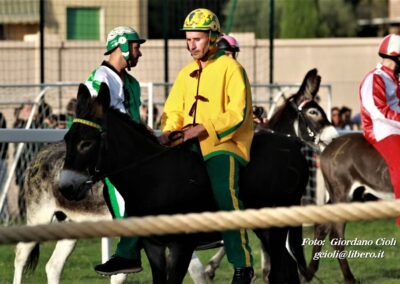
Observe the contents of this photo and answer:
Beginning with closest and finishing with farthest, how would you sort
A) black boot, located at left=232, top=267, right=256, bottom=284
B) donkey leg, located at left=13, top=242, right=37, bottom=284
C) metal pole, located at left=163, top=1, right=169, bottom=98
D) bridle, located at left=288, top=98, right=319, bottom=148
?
black boot, located at left=232, top=267, right=256, bottom=284 → donkey leg, located at left=13, top=242, right=37, bottom=284 → bridle, located at left=288, top=98, right=319, bottom=148 → metal pole, located at left=163, top=1, right=169, bottom=98

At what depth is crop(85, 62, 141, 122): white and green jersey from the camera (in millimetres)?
8523

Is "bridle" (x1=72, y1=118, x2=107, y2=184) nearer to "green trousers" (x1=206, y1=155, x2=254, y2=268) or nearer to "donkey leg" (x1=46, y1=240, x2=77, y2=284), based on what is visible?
"green trousers" (x1=206, y1=155, x2=254, y2=268)

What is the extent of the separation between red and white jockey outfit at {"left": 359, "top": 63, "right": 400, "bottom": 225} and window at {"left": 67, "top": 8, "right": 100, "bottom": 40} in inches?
465

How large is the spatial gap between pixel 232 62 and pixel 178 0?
1324cm

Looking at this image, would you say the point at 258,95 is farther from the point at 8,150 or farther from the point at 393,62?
the point at 393,62

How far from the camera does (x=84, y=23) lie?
23750 mm

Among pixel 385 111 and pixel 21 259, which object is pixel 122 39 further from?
pixel 385 111

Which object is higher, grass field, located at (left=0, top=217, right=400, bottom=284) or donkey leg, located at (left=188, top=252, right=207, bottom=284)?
donkey leg, located at (left=188, top=252, right=207, bottom=284)

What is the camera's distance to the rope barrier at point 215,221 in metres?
4.18

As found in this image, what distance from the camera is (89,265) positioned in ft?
40.2

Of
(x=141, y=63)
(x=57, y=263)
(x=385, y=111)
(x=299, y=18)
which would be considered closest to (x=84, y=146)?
(x=57, y=263)

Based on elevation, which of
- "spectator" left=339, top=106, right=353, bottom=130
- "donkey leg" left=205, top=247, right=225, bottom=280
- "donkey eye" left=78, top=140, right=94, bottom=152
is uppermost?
"donkey eye" left=78, top=140, right=94, bottom=152

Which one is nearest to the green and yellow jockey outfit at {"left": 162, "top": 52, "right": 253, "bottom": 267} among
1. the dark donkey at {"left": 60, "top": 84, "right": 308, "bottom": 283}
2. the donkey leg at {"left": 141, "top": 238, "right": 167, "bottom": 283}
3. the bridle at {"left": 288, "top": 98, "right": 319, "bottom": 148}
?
the dark donkey at {"left": 60, "top": 84, "right": 308, "bottom": 283}

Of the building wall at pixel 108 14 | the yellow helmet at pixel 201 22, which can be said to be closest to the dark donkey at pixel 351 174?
the yellow helmet at pixel 201 22
